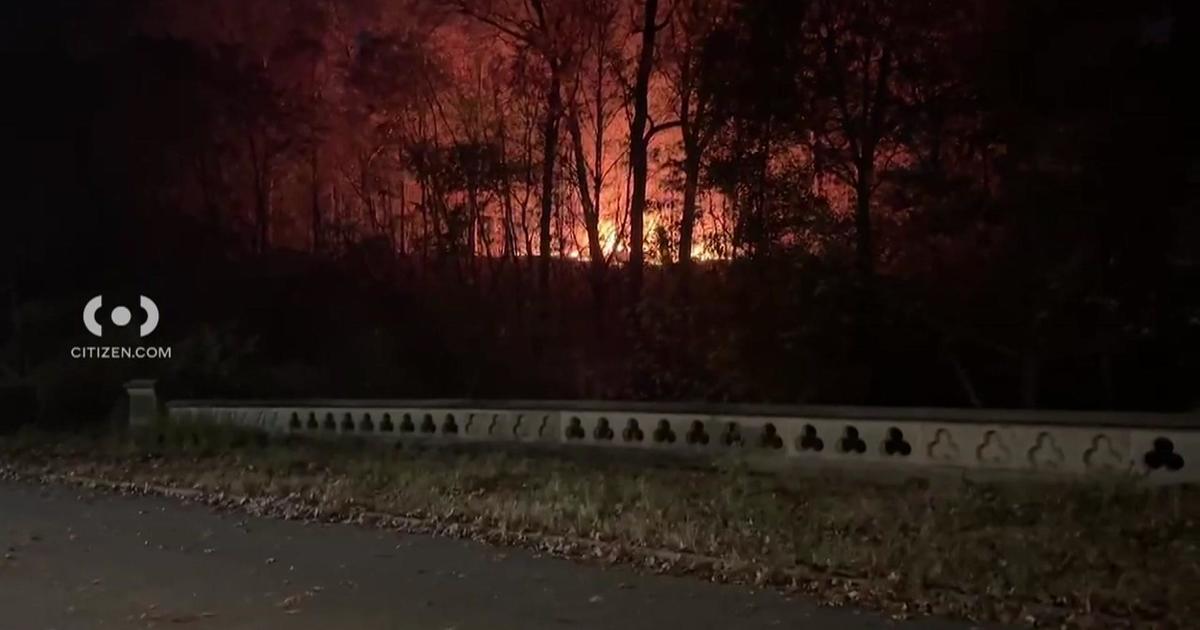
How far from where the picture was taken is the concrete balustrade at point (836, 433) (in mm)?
7910

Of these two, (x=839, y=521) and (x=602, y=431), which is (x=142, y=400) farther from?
(x=839, y=521)

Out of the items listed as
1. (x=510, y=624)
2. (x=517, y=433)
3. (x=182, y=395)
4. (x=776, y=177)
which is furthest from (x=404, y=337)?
(x=510, y=624)

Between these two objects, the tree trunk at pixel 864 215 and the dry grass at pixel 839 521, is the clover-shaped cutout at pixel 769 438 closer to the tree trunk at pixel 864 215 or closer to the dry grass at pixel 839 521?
the dry grass at pixel 839 521

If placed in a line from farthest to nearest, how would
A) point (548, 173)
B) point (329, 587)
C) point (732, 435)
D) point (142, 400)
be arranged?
point (142, 400) → point (548, 173) → point (732, 435) → point (329, 587)

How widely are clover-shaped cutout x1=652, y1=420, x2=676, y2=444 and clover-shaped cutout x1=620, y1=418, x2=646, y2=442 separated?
0.18 meters

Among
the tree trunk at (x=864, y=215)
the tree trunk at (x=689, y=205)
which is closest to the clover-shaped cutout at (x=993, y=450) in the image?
the tree trunk at (x=864, y=215)

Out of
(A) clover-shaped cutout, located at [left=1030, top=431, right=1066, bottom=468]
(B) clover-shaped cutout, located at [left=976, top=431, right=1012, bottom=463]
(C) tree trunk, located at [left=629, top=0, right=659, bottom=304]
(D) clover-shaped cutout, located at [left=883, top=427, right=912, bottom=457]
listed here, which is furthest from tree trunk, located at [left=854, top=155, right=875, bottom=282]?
(C) tree trunk, located at [left=629, top=0, right=659, bottom=304]

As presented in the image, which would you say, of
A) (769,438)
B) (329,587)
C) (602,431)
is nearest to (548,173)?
(602,431)

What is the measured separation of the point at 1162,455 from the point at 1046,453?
0.75 m

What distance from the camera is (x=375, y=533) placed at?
8.30m

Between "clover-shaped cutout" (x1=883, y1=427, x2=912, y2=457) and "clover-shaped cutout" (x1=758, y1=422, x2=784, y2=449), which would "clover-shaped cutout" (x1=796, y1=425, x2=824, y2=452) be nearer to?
"clover-shaped cutout" (x1=758, y1=422, x2=784, y2=449)

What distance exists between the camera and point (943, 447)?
8812mm

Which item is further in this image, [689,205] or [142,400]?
[142,400]

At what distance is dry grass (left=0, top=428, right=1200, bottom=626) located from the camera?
19.0 ft
